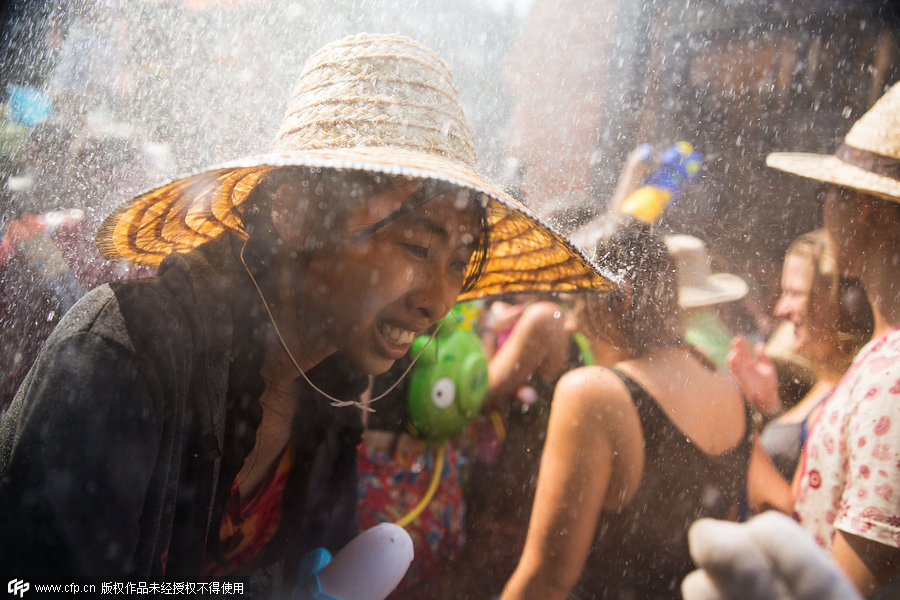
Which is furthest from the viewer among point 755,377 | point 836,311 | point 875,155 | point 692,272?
point 755,377

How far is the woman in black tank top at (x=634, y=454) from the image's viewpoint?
1.71 metres

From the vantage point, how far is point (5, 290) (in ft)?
8.40

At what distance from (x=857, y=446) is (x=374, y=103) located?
5.75 feet

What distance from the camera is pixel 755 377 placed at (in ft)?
9.66

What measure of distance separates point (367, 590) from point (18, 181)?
3391mm

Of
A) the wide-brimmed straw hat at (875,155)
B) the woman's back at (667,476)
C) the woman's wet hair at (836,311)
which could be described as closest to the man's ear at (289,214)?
the woman's back at (667,476)

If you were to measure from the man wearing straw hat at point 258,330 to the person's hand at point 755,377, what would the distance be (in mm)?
1723

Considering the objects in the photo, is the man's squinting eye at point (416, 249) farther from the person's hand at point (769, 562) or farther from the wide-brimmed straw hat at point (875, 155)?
the wide-brimmed straw hat at point (875, 155)

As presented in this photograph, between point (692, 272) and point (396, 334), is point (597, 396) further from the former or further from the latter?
point (692, 272)

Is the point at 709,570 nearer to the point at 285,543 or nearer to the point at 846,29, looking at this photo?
the point at 285,543

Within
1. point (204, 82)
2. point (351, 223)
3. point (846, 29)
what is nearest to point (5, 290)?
point (204, 82)

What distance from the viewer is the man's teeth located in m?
1.40

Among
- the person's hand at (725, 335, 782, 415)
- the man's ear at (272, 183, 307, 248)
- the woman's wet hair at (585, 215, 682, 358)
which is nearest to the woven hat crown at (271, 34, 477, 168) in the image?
the man's ear at (272, 183, 307, 248)

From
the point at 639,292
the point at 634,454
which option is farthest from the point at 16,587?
the point at 639,292
